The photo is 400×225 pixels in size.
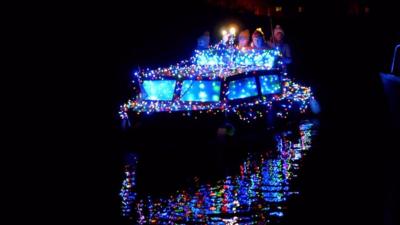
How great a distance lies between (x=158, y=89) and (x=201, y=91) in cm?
97

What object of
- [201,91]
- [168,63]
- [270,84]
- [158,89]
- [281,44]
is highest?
[168,63]

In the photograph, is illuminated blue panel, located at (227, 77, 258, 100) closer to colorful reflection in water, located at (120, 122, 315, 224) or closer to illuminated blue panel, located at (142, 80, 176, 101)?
illuminated blue panel, located at (142, 80, 176, 101)

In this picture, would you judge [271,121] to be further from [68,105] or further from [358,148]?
[68,105]

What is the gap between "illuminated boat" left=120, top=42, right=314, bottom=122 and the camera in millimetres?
12602

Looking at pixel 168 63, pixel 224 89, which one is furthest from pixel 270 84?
pixel 168 63

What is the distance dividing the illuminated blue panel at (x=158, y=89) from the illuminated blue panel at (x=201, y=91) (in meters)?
0.31

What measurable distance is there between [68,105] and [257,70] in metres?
7.08

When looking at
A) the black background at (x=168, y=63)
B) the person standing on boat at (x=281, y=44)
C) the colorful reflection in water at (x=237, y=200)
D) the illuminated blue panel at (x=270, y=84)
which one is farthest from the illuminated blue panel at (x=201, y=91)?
the person standing on boat at (x=281, y=44)

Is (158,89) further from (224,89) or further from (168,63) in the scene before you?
(168,63)

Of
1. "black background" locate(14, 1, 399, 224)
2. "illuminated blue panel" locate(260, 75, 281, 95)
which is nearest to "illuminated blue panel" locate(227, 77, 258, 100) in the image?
"illuminated blue panel" locate(260, 75, 281, 95)

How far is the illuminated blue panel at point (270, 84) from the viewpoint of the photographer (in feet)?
44.8

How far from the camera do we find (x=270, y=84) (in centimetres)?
1389

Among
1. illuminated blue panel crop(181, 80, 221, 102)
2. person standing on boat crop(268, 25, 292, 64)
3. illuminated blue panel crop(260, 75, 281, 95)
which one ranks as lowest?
illuminated blue panel crop(181, 80, 221, 102)

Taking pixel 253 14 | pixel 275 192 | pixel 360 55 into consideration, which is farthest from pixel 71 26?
pixel 360 55
